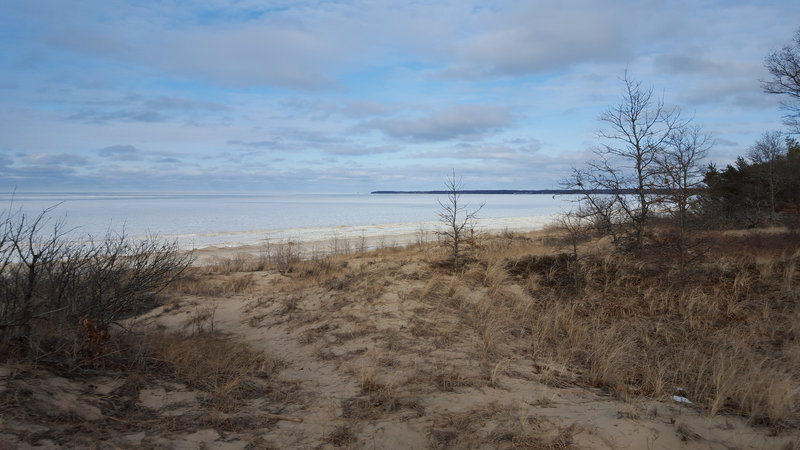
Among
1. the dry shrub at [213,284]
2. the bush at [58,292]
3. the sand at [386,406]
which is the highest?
the bush at [58,292]

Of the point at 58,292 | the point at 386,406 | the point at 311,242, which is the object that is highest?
the point at 311,242

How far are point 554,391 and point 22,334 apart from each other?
6332 mm

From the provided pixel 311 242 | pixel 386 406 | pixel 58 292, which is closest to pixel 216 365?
pixel 58 292

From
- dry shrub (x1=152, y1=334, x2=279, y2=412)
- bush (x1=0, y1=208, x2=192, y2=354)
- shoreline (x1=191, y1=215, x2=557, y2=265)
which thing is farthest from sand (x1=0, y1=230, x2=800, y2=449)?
shoreline (x1=191, y1=215, x2=557, y2=265)

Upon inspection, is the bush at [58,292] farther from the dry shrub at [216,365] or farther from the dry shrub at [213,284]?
the dry shrub at [213,284]

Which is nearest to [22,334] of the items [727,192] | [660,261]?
[660,261]

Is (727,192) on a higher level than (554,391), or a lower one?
higher

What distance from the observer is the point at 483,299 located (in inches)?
415

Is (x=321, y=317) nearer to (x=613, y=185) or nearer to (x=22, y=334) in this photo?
(x=22, y=334)

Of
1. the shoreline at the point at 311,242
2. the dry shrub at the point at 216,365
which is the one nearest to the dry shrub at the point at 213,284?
the dry shrub at the point at 216,365

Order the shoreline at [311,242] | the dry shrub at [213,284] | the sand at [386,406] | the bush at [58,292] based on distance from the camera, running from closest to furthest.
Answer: the sand at [386,406]
the bush at [58,292]
the dry shrub at [213,284]
the shoreline at [311,242]

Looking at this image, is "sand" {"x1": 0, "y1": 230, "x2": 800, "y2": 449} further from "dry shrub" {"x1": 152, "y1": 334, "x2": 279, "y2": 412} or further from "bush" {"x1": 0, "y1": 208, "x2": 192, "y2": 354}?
"bush" {"x1": 0, "y1": 208, "x2": 192, "y2": 354}

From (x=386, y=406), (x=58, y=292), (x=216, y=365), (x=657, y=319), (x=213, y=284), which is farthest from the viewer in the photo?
(x=213, y=284)

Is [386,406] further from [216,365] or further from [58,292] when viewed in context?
[58,292]
